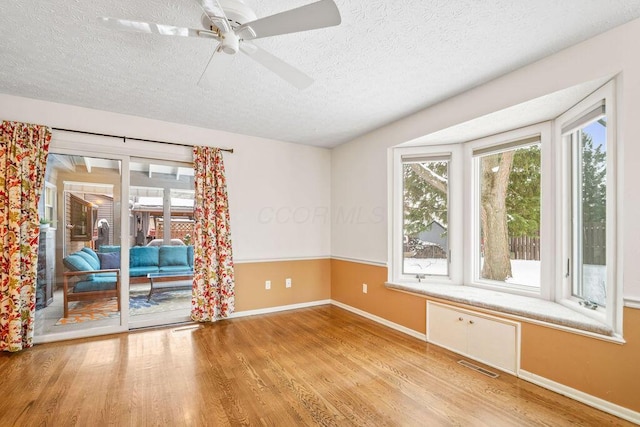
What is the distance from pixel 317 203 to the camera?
4.88m

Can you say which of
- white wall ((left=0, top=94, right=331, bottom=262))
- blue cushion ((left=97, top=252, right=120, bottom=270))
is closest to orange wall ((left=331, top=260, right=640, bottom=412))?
white wall ((left=0, top=94, right=331, bottom=262))

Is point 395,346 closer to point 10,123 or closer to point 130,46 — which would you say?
point 130,46

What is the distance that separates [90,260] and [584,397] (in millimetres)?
4699

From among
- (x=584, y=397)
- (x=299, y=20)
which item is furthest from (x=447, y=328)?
(x=299, y=20)

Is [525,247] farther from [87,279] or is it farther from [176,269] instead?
[87,279]

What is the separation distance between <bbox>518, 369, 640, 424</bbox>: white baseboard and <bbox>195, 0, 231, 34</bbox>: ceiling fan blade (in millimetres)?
3265

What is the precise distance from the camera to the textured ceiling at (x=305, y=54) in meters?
1.79

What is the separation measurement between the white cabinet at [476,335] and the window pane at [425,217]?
0.68 m

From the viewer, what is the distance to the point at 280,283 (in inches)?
177

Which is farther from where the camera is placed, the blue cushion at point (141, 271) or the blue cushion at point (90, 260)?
the blue cushion at point (141, 271)

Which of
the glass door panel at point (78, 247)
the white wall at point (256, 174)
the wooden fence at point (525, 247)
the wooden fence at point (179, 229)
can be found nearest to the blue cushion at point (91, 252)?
the glass door panel at point (78, 247)

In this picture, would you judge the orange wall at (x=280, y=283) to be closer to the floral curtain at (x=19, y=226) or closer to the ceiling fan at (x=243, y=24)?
the floral curtain at (x=19, y=226)

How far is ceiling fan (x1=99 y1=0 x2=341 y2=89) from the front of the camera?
56.2 inches

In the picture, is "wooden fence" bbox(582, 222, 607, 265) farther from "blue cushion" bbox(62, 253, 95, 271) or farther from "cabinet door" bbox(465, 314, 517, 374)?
"blue cushion" bbox(62, 253, 95, 271)
